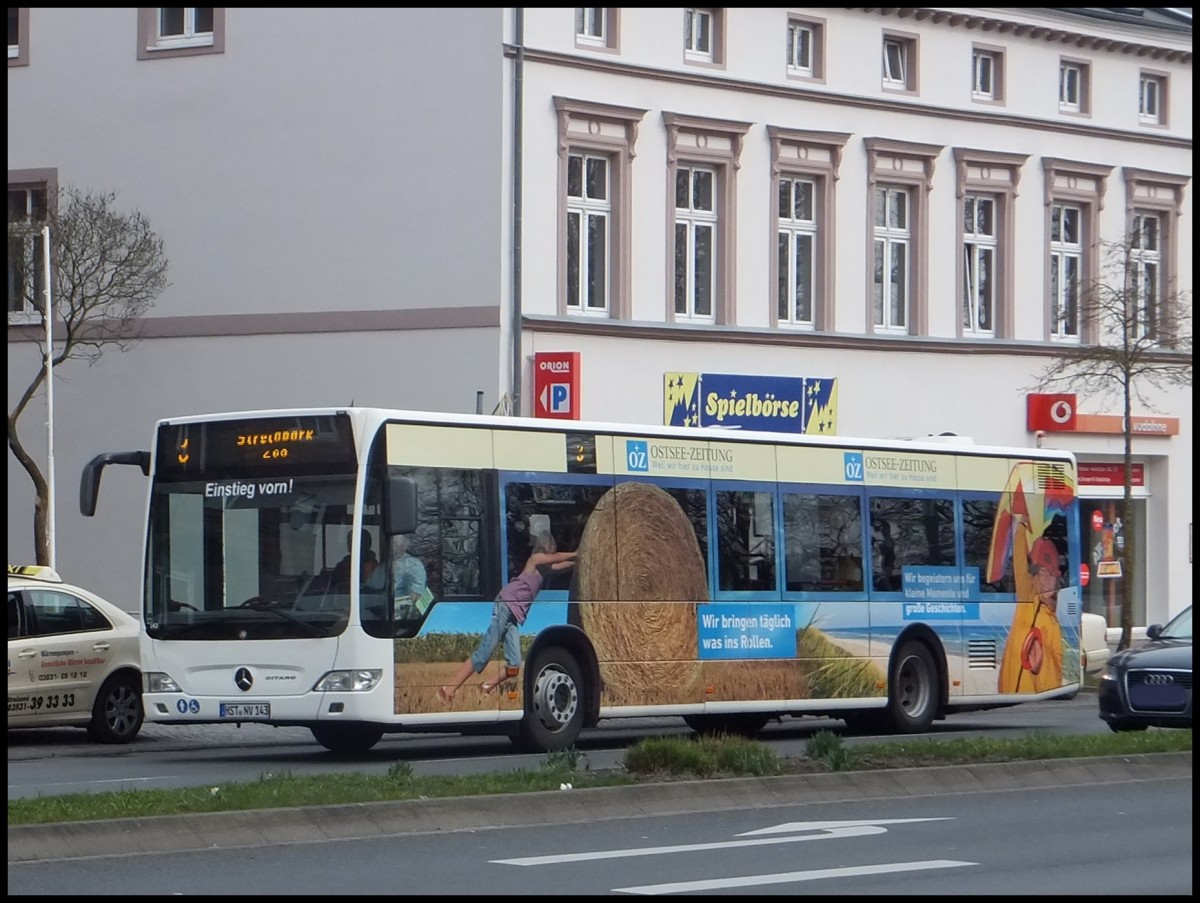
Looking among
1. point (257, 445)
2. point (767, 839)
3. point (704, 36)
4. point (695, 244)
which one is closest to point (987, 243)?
point (695, 244)

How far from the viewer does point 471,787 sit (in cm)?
1312

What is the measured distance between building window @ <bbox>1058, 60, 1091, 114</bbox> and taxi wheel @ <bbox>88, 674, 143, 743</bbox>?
23052 millimetres

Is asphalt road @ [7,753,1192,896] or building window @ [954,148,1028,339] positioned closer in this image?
asphalt road @ [7,753,1192,896]

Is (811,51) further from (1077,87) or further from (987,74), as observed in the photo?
(1077,87)

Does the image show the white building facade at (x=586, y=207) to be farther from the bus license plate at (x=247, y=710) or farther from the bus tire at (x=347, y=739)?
the bus license plate at (x=247, y=710)

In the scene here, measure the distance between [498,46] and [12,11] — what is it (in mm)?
10003

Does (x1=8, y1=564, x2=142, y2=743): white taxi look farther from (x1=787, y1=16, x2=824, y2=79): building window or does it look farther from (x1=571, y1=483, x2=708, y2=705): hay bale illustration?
(x1=787, y1=16, x2=824, y2=79): building window

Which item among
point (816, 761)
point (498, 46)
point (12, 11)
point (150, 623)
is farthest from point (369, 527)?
point (12, 11)

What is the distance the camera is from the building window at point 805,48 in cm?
3447

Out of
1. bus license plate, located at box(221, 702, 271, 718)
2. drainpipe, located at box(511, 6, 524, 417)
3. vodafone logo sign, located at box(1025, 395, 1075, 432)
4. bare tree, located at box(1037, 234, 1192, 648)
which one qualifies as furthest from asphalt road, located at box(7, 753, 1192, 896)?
vodafone logo sign, located at box(1025, 395, 1075, 432)

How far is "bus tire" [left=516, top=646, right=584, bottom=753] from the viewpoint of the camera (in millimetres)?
18172

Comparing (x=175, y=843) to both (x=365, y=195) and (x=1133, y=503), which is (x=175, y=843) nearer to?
(x=365, y=195)

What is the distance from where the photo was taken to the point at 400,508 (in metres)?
17.0

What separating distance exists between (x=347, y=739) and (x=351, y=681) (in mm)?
2422
